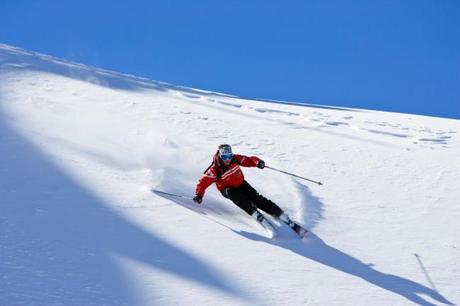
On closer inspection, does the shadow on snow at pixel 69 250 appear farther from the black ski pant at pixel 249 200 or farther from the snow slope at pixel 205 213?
the black ski pant at pixel 249 200

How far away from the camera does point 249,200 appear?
22.6ft

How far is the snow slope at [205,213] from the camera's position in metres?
4.48

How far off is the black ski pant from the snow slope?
16 cm

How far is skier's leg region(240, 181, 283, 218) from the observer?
6.62 meters

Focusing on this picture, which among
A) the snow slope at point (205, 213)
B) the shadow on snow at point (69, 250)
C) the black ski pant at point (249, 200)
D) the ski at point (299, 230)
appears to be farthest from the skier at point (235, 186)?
the shadow on snow at point (69, 250)

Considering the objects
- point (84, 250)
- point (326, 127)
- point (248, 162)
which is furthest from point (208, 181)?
point (326, 127)

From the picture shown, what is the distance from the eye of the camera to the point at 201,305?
4.13 metres

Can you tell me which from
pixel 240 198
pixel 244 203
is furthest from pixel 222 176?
pixel 244 203

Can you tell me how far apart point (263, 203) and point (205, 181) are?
84 cm

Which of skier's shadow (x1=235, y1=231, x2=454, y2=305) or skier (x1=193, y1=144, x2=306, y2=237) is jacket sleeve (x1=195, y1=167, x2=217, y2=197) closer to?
skier (x1=193, y1=144, x2=306, y2=237)

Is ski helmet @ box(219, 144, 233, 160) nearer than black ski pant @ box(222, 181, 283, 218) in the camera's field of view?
No

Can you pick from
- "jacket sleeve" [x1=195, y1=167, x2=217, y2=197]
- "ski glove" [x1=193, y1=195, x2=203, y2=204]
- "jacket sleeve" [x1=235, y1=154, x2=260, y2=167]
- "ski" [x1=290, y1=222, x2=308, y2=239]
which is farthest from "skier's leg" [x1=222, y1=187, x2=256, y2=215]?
"ski" [x1=290, y1=222, x2=308, y2=239]

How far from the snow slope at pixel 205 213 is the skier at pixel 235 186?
0.54 ft

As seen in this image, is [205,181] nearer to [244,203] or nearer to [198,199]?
[198,199]
